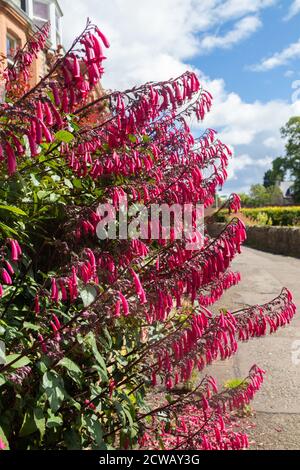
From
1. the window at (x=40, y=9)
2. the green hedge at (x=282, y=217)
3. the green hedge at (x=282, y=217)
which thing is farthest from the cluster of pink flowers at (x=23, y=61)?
the window at (x=40, y=9)

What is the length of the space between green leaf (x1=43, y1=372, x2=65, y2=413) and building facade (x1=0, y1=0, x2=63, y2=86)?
1257cm

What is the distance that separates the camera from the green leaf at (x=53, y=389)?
1.81 meters

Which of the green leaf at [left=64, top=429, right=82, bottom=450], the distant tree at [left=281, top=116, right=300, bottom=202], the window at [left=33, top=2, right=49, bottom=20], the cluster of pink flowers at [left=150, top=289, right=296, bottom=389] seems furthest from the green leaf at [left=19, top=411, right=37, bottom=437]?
the distant tree at [left=281, top=116, right=300, bottom=202]

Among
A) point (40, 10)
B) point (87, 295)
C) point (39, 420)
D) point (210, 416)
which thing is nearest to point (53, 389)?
point (39, 420)

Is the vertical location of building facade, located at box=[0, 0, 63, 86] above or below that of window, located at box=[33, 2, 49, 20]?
below

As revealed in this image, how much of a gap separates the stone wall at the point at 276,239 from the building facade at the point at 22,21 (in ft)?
31.2

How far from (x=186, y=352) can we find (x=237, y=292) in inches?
284

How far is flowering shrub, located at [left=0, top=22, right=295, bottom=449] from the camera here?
1.88 m

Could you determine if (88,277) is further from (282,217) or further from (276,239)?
(282,217)

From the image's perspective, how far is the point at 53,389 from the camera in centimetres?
185

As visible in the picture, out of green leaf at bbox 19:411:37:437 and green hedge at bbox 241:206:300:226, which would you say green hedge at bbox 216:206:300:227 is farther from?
green leaf at bbox 19:411:37:437

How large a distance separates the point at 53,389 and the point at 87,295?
419 millimetres

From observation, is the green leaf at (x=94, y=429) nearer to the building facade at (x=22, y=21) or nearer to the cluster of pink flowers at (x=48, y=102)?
the cluster of pink flowers at (x=48, y=102)

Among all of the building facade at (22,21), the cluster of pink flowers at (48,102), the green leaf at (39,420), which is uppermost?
the building facade at (22,21)
